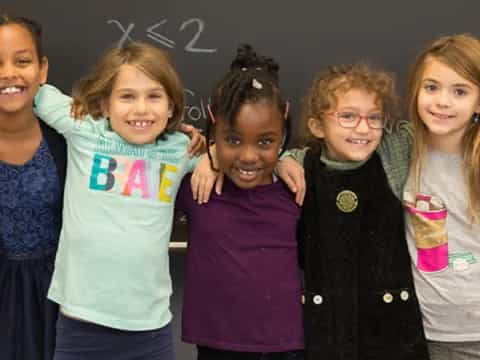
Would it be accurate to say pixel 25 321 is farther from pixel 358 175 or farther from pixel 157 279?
pixel 358 175

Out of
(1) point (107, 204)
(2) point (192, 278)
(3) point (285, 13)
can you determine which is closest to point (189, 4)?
(3) point (285, 13)

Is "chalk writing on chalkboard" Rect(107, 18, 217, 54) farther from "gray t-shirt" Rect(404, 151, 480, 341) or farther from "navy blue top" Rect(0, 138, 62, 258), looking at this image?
"gray t-shirt" Rect(404, 151, 480, 341)

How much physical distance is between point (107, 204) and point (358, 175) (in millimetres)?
647

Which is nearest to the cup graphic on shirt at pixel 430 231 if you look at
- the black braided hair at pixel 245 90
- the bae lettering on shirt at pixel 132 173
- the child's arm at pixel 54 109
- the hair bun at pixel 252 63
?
the black braided hair at pixel 245 90

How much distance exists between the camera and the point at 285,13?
1.87 m

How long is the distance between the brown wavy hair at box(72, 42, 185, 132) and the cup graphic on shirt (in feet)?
2.18

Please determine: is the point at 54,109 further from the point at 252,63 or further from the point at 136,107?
the point at 252,63

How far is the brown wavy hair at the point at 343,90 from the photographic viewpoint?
63.2 inches

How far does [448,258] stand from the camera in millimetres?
1582

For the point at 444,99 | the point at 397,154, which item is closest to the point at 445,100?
the point at 444,99

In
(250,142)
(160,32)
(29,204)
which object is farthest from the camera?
(160,32)

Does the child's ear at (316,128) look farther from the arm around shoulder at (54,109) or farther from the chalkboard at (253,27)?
the arm around shoulder at (54,109)

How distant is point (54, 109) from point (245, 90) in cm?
52

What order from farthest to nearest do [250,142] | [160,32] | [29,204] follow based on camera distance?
[160,32] → [29,204] → [250,142]
